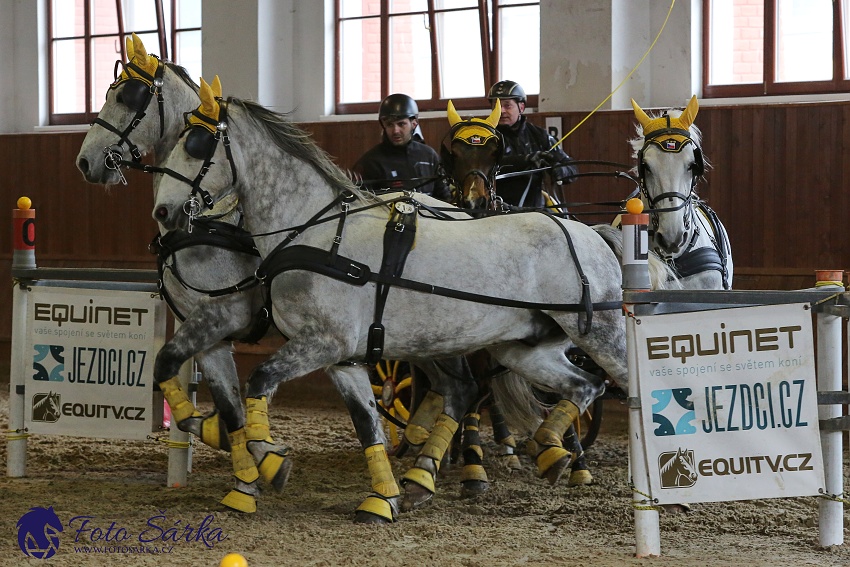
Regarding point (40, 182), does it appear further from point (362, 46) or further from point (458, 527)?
point (458, 527)

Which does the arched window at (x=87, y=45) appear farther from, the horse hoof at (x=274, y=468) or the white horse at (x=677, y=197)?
the horse hoof at (x=274, y=468)

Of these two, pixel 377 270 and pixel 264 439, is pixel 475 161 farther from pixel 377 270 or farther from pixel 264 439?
pixel 264 439

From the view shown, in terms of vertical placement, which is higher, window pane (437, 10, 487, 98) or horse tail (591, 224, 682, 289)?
window pane (437, 10, 487, 98)

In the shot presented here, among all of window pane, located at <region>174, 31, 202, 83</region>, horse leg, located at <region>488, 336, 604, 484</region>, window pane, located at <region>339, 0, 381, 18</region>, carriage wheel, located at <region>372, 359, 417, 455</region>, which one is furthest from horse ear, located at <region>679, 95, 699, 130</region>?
window pane, located at <region>174, 31, 202, 83</region>

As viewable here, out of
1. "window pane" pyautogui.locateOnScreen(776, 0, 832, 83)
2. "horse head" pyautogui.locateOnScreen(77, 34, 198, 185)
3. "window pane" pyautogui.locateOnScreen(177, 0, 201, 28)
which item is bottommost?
"horse head" pyautogui.locateOnScreen(77, 34, 198, 185)

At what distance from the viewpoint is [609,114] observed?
814 centimetres

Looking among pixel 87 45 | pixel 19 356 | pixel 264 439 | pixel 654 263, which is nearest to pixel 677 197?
pixel 654 263

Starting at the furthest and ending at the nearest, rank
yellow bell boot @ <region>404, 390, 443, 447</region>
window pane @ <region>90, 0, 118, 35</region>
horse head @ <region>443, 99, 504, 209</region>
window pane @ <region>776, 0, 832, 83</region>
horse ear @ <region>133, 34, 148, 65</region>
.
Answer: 1. window pane @ <region>90, 0, 118, 35</region>
2. window pane @ <region>776, 0, 832, 83</region>
3. horse head @ <region>443, 99, 504, 209</region>
4. horse ear @ <region>133, 34, 148, 65</region>
5. yellow bell boot @ <region>404, 390, 443, 447</region>

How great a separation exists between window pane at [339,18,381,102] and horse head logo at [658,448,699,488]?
22.3 ft

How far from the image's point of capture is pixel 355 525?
4492 mm

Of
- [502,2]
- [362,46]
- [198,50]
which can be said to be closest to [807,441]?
[502,2]

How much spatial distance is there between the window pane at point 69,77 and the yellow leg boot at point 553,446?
8.65 meters

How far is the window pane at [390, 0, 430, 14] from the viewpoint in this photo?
991cm

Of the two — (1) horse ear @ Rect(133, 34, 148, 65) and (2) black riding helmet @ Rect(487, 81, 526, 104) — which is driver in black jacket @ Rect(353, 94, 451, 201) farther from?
(1) horse ear @ Rect(133, 34, 148, 65)
